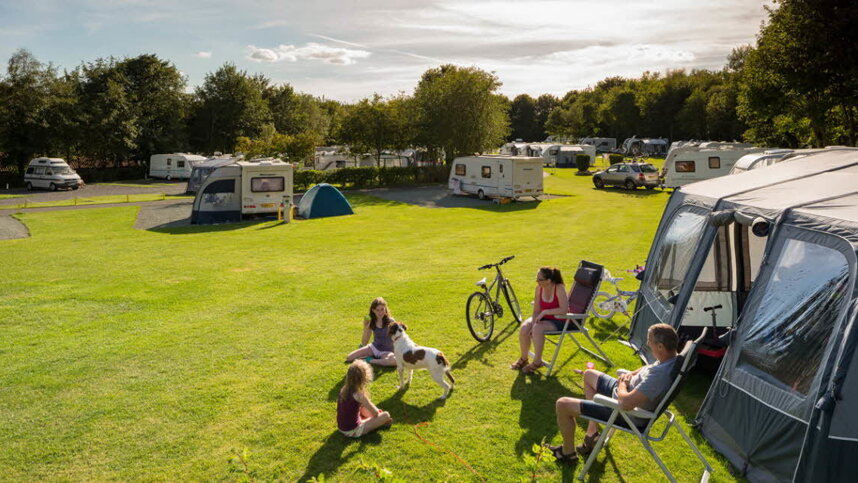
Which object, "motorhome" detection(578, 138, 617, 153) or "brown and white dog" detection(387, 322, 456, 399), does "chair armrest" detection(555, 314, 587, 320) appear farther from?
"motorhome" detection(578, 138, 617, 153)

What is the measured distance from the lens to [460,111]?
1375 inches

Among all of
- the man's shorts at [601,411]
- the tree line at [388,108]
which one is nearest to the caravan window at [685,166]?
the tree line at [388,108]

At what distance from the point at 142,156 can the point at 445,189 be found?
28.9 m

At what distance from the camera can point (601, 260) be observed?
1302 cm

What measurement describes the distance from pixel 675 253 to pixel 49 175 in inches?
1521

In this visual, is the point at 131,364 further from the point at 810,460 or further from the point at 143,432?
the point at 810,460

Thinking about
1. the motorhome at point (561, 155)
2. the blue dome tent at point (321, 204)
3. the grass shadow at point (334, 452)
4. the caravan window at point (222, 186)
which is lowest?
the grass shadow at point (334, 452)

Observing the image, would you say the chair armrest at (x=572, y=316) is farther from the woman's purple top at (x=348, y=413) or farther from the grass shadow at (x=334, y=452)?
the woman's purple top at (x=348, y=413)

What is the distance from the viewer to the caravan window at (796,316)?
176 inches

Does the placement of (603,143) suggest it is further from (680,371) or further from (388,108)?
(680,371)

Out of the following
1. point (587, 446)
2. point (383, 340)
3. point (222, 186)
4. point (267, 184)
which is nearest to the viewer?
point (587, 446)

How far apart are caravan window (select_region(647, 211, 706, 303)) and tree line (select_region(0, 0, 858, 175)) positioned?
60.9ft

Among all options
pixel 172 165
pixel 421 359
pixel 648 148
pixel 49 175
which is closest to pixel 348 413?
pixel 421 359

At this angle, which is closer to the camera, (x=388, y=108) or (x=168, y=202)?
(x=168, y=202)
